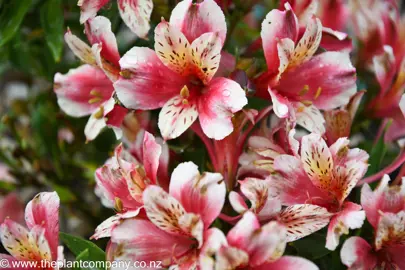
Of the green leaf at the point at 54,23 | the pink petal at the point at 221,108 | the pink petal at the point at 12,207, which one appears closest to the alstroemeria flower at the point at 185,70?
the pink petal at the point at 221,108

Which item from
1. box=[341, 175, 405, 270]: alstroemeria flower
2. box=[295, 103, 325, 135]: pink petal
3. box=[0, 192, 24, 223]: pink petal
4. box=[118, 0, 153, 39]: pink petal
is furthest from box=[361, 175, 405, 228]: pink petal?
box=[0, 192, 24, 223]: pink petal

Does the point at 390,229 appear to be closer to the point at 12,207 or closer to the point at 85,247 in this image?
the point at 85,247

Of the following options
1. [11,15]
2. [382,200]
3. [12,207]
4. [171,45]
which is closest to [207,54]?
[171,45]

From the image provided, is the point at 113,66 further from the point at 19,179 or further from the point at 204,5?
the point at 19,179

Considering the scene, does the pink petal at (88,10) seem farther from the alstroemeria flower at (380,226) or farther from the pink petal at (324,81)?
the alstroemeria flower at (380,226)

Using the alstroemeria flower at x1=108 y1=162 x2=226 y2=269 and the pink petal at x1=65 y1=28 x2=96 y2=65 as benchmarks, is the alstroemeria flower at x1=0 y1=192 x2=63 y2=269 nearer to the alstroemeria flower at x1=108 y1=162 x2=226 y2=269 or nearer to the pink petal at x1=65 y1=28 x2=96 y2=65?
the alstroemeria flower at x1=108 y1=162 x2=226 y2=269
